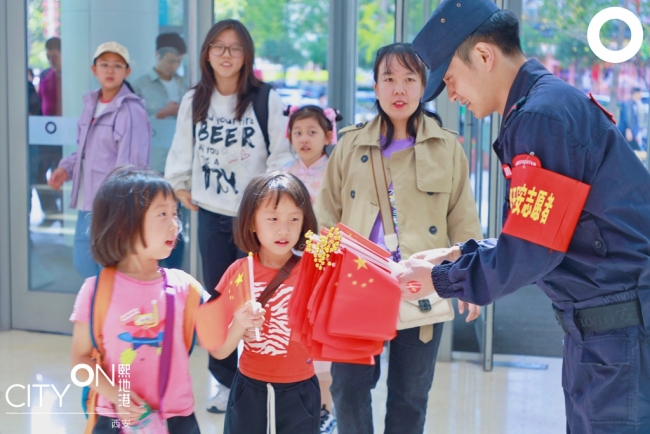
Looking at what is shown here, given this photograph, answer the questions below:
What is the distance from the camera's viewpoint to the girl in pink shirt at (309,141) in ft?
13.6

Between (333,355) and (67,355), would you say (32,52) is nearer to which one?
(67,355)

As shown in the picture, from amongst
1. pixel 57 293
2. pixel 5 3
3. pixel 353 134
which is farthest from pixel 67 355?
pixel 353 134

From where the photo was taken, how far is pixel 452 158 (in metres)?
3.06

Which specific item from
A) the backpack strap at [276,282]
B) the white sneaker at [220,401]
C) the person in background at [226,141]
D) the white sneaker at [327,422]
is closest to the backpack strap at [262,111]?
the person in background at [226,141]

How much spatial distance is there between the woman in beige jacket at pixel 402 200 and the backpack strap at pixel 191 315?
2.20ft

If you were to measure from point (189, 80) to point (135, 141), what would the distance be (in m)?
0.75

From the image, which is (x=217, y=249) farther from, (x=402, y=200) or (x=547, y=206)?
(x=547, y=206)

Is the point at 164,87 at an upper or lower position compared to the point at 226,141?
upper

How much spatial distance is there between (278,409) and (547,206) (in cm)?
117

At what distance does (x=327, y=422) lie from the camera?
3.64 metres

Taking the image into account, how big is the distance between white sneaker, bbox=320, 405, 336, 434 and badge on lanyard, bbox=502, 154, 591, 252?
196cm

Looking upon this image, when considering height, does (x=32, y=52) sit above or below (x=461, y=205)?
above
